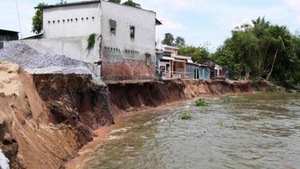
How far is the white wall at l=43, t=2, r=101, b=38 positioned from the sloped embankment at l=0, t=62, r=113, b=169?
10048 millimetres

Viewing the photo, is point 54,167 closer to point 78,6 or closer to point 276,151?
point 276,151

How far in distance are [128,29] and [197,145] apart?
62.2 ft

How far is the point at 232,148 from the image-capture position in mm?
14383

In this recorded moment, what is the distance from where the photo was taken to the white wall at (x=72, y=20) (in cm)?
2853

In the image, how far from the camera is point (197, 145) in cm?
1495

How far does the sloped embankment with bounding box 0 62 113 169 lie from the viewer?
9461mm

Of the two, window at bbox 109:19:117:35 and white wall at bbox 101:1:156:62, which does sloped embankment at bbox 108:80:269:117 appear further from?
window at bbox 109:19:117:35

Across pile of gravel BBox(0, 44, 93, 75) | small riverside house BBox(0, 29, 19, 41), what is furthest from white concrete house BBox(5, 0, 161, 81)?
small riverside house BBox(0, 29, 19, 41)

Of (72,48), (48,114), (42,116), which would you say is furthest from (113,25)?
(42,116)

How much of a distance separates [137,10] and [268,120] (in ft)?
53.3

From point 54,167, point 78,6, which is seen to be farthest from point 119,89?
point 54,167

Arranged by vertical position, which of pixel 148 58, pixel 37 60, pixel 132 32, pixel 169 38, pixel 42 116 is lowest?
pixel 42 116

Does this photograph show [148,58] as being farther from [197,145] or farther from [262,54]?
[262,54]

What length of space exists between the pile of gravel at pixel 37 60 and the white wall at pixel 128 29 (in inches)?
216
